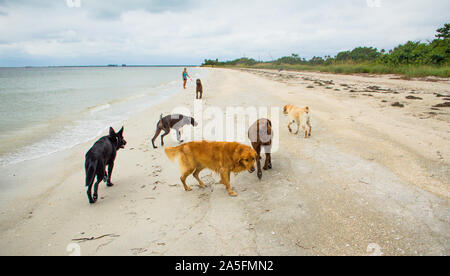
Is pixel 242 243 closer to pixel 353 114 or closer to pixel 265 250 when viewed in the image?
pixel 265 250

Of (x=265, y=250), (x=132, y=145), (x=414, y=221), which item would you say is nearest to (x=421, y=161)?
(x=414, y=221)

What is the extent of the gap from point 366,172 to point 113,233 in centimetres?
513

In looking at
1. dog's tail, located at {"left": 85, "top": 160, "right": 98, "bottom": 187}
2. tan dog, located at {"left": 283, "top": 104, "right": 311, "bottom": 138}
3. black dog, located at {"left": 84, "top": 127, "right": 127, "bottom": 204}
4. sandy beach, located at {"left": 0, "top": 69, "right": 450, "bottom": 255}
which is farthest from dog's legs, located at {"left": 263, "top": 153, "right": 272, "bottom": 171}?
dog's tail, located at {"left": 85, "top": 160, "right": 98, "bottom": 187}

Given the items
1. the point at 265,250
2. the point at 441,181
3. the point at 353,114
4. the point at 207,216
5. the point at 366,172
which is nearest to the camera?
the point at 265,250

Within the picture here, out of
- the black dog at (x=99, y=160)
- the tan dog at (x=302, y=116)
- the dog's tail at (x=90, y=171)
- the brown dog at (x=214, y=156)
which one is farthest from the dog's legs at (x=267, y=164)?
the dog's tail at (x=90, y=171)

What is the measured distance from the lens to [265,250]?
9.61 feet

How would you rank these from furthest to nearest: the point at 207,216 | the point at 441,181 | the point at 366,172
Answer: the point at 366,172, the point at 441,181, the point at 207,216

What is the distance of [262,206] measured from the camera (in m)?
3.91

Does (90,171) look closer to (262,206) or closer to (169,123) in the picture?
(262,206)

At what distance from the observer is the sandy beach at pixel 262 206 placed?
10.00ft

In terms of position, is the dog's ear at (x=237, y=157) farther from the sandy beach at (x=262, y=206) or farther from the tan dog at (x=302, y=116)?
the tan dog at (x=302, y=116)

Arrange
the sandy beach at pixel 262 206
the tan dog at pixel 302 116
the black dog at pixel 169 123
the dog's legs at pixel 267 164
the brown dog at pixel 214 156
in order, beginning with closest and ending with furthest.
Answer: the sandy beach at pixel 262 206 < the brown dog at pixel 214 156 < the dog's legs at pixel 267 164 < the tan dog at pixel 302 116 < the black dog at pixel 169 123

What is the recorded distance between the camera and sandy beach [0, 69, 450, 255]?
3047mm
